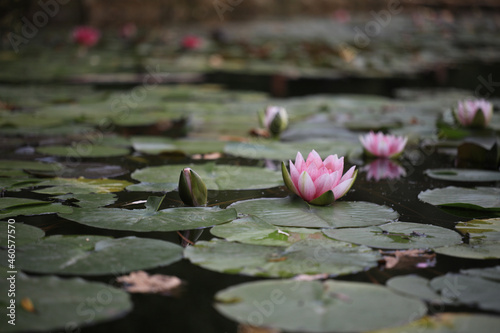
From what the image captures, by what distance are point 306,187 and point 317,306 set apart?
66 centimetres

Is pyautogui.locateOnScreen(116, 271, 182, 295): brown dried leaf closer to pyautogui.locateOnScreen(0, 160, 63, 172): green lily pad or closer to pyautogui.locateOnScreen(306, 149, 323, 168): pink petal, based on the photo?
pyautogui.locateOnScreen(306, 149, 323, 168): pink petal

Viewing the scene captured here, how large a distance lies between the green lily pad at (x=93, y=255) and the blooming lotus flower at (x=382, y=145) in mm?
1323

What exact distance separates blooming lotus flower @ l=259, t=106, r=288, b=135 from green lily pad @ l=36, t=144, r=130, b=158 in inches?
29.4

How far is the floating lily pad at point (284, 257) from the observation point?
1.30 m

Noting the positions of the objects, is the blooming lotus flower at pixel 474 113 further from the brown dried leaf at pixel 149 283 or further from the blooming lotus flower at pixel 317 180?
the brown dried leaf at pixel 149 283

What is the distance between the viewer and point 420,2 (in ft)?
45.3

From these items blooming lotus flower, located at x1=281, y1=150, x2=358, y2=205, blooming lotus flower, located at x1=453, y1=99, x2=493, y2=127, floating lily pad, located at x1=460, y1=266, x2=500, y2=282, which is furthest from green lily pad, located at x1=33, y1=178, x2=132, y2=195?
blooming lotus flower, located at x1=453, y1=99, x2=493, y2=127

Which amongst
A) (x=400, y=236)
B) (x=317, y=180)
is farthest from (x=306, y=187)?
(x=400, y=236)

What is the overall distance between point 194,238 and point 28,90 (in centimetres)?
312

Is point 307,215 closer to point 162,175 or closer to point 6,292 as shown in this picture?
point 162,175

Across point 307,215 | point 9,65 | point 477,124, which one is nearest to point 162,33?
point 9,65

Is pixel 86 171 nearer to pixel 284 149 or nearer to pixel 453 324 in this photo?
pixel 284 149

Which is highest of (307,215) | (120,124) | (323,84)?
(323,84)

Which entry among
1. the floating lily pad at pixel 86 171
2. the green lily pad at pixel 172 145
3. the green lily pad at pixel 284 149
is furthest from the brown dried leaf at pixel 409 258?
the green lily pad at pixel 172 145
